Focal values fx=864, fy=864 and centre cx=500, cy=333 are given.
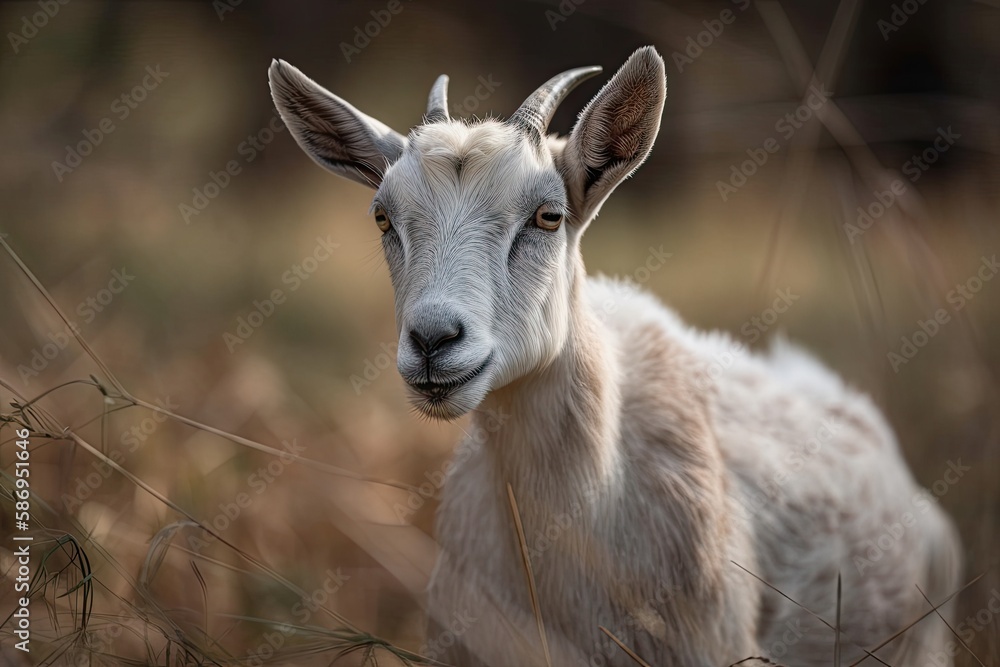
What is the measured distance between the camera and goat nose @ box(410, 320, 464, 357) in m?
2.78

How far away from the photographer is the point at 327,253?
340 inches

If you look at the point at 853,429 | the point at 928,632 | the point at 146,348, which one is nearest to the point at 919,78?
the point at 853,429

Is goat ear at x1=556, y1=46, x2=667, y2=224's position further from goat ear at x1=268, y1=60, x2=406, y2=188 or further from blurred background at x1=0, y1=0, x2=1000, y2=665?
goat ear at x1=268, y1=60, x2=406, y2=188

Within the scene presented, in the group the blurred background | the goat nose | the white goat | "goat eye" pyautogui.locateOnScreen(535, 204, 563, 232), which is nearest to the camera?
the goat nose

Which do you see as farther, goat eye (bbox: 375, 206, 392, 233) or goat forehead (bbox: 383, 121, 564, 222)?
goat eye (bbox: 375, 206, 392, 233)

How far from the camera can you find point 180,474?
5215mm

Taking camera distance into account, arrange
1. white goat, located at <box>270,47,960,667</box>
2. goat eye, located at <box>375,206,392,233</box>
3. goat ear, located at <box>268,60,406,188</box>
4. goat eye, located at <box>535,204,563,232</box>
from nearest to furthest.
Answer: white goat, located at <box>270,47,960,667</box>
goat eye, located at <box>535,204,563,232</box>
goat eye, located at <box>375,206,392,233</box>
goat ear, located at <box>268,60,406,188</box>

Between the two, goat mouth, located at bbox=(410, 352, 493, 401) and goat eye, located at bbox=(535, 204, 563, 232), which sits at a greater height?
goat eye, located at bbox=(535, 204, 563, 232)

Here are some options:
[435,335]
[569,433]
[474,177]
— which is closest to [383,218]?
[474,177]

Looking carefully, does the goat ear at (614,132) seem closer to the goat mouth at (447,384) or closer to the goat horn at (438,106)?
the goat horn at (438,106)

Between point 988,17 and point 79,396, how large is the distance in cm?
835

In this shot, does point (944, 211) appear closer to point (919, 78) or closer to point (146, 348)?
point (919, 78)

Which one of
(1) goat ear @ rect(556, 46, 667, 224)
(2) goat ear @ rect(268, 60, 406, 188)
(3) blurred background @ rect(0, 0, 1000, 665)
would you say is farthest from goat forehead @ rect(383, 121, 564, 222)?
(3) blurred background @ rect(0, 0, 1000, 665)

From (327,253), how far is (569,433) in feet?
19.0
